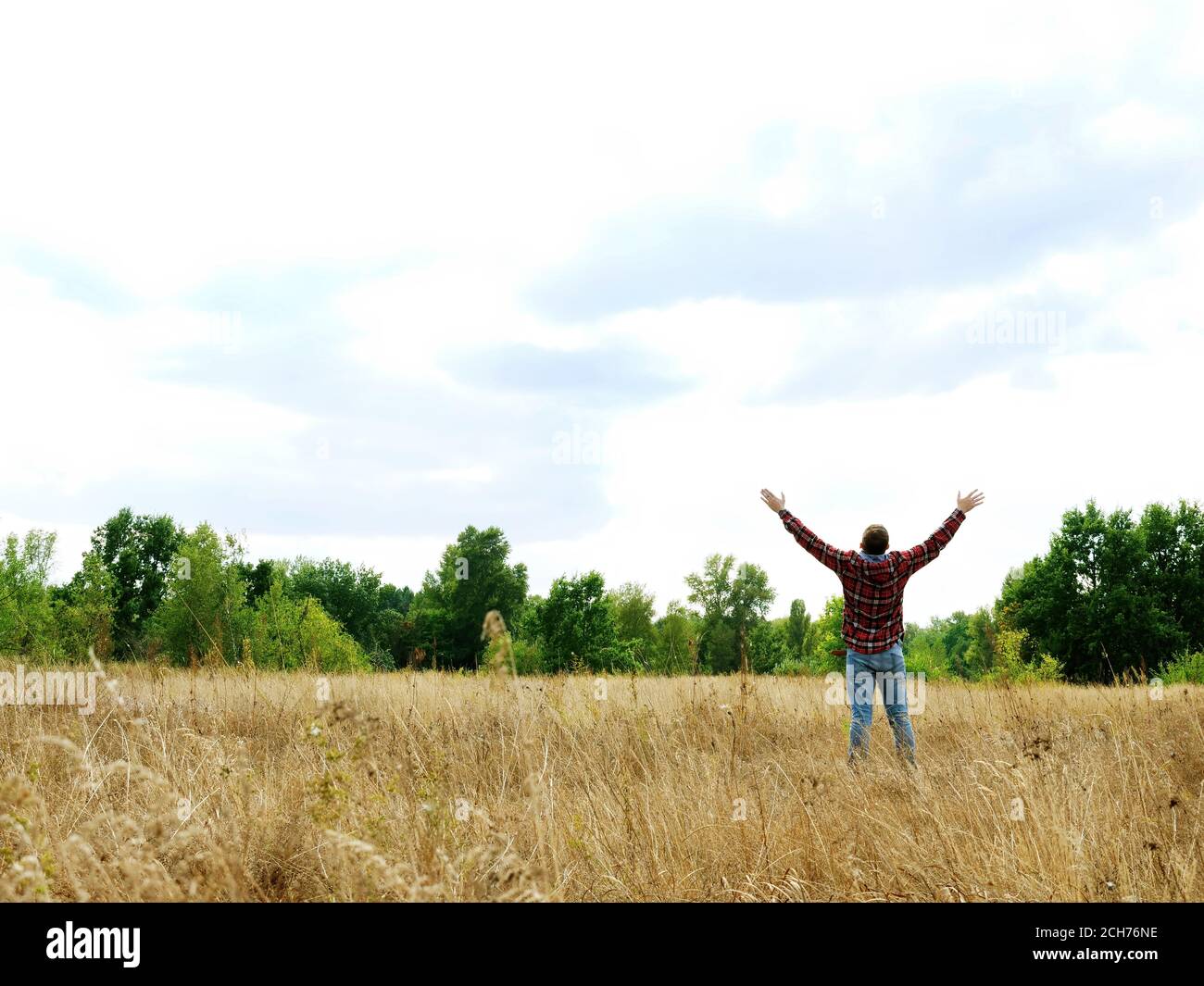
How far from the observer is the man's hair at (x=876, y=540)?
706 cm

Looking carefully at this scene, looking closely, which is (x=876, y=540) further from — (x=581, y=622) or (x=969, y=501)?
(x=581, y=622)

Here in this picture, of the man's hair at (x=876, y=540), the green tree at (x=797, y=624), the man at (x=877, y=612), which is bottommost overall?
the green tree at (x=797, y=624)

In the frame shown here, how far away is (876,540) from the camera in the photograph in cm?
705

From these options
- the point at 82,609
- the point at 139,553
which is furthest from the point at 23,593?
the point at 139,553

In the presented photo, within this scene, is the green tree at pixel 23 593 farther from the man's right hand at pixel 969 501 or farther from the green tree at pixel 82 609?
the man's right hand at pixel 969 501

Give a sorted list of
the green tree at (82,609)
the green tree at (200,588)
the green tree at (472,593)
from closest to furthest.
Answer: the green tree at (82,609)
the green tree at (200,588)
the green tree at (472,593)

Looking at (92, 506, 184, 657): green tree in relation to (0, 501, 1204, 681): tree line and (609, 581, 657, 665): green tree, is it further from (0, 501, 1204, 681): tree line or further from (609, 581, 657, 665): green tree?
(609, 581, 657, 665): green tree

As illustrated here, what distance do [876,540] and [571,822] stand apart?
402 centimetres

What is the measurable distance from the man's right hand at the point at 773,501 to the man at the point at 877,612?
1.78ft

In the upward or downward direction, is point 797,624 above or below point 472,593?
below

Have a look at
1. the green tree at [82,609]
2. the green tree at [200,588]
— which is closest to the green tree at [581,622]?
the green tree at [200,588]

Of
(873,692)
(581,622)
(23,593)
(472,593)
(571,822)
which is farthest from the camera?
(472,593)
